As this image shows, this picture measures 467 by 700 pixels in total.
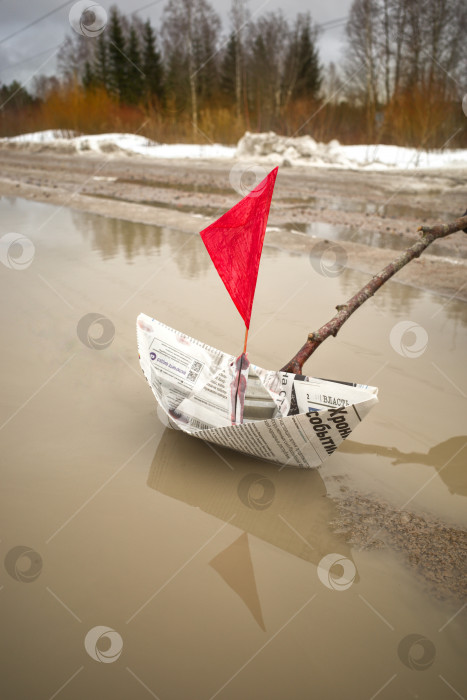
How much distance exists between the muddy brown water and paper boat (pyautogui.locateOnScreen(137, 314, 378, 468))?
17 cm

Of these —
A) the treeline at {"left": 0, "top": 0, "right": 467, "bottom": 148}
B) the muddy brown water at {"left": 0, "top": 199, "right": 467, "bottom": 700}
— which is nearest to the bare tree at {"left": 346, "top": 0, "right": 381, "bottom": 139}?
the treeline at {"left": 0, "top": 0, "right": 467, "bottom": 148}

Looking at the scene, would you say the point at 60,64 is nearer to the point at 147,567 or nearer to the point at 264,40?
the point at 264,40

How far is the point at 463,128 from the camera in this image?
45.6 feet

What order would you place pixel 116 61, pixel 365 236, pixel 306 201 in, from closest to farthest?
pixel 365 236
pixel 306 201
pixel 116 61

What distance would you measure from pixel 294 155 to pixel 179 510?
15064 millimetres

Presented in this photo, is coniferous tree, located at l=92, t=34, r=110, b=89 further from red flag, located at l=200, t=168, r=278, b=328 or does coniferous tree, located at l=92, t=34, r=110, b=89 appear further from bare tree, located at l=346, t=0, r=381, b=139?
red flag, located at l=200, t=168, r=278, b=328

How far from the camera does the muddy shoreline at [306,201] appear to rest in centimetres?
570

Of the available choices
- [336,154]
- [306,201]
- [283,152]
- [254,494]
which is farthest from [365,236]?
[283,152]

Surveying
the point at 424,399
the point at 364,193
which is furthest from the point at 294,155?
the point at 424,399

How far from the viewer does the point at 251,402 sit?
2.40 metres

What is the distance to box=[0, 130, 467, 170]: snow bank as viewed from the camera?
13586 millimetres

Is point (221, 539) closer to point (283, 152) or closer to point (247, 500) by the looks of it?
point (247, 500)

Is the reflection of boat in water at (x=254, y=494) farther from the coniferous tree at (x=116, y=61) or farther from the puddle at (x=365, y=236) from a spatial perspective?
the coniferous tree at (x=116, y=61)

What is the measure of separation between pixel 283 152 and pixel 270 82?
33.5 feet
